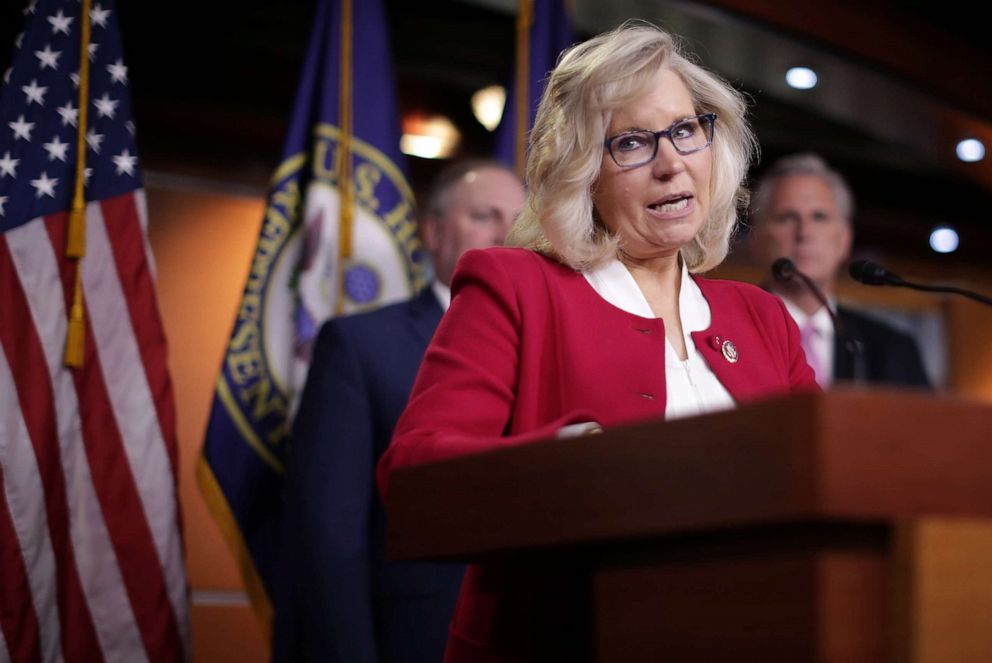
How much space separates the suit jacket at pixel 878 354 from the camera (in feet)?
11.6

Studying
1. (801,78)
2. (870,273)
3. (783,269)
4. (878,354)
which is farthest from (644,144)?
(801,78)

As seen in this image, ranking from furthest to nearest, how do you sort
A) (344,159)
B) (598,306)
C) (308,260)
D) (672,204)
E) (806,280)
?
1. (344,159)
2. (308,260)
3. (806,280)
4. (672,204)
5. (598,306)

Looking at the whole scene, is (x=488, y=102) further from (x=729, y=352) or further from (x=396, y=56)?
(x=729, y=352)

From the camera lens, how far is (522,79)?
4.11m

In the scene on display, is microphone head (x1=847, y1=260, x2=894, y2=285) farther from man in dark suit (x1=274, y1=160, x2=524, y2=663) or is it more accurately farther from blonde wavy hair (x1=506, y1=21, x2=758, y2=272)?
man in dark suit (x1=274, y1=160, x2=524, y2=663)

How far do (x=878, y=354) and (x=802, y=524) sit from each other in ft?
9.07

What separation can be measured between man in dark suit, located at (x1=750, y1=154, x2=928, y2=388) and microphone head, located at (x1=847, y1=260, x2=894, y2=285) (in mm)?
1086

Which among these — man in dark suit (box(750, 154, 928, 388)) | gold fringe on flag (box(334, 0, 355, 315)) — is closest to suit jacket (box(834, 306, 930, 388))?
man in dark suit (box(750, 154, 928, 388))

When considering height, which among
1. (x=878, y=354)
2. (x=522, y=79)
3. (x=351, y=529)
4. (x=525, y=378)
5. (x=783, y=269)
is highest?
(x=522, y=79)

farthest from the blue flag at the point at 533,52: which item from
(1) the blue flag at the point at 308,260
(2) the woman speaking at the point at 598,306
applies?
(2) the woman speaking at the point at 598,306

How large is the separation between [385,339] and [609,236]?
1.38 m

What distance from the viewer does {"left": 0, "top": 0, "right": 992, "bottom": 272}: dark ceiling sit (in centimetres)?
461

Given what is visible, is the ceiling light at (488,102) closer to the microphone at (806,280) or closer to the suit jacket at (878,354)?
the suit jacket at (878,354)

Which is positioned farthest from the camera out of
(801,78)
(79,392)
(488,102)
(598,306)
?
(488,102)
